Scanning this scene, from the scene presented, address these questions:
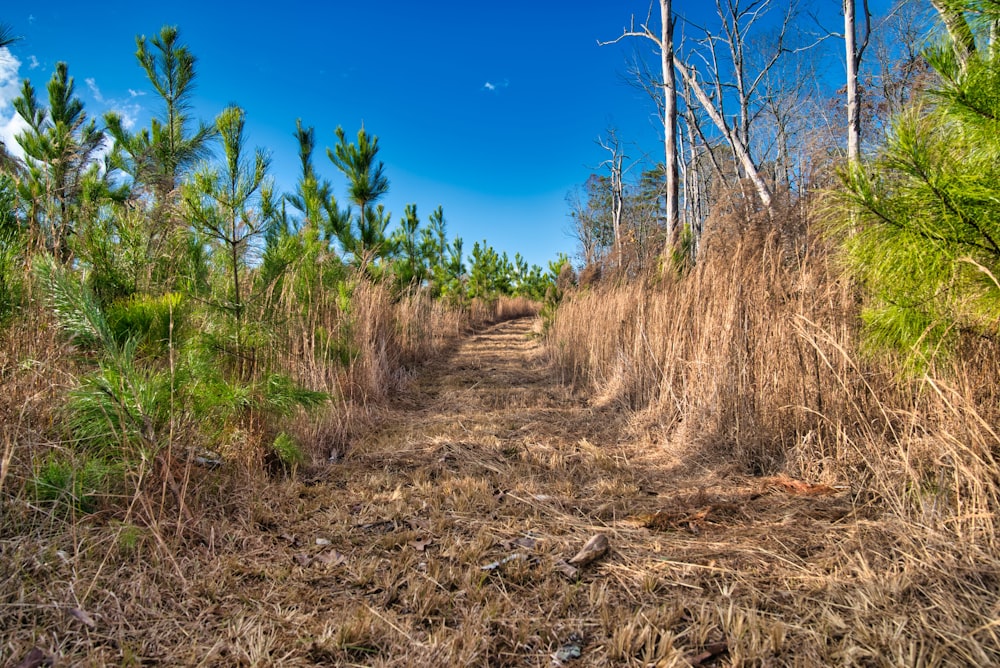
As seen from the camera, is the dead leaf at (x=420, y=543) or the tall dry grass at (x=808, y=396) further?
the dead leaf at (x=420, y=543)

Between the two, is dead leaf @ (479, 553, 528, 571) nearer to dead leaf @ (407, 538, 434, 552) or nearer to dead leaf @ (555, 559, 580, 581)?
dead leaf @ (555, 559, 580, 581)

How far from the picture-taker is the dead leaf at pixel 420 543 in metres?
1.77

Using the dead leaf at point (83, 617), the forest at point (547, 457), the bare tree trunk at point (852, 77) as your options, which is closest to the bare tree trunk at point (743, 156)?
the forest at point (547, 457)

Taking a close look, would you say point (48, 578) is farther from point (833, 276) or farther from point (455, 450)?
point (833, 276)

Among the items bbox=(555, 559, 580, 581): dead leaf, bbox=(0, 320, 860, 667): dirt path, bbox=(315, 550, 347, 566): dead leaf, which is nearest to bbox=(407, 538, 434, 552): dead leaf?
bbox=(0, 320, 860, 667): dirt path

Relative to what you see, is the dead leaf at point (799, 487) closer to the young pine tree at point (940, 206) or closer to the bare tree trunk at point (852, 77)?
the young pine tree at point (940, 206)

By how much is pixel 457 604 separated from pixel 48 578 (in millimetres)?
1195

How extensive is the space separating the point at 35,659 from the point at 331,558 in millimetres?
781

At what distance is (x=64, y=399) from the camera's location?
70.8 inches

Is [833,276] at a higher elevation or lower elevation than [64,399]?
higher

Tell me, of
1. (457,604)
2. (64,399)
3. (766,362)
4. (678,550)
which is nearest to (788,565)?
(678,550)

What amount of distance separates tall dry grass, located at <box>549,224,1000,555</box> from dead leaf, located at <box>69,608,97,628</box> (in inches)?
97.1

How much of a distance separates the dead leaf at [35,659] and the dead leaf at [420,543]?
102cm

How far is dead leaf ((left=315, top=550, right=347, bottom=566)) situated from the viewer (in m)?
1.66
